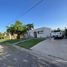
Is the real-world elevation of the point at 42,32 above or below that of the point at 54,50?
above

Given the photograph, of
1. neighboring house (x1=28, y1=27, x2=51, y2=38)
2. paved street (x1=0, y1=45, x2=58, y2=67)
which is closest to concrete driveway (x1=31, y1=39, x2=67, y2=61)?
paved street (x1=0, y1=45, x2=58, y2=67)

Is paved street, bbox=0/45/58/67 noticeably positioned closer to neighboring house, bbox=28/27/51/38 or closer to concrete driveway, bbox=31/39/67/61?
concrete driveway, bbox=31/39/67/61

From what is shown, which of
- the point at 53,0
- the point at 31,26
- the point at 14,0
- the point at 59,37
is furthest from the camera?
the point at 31,26

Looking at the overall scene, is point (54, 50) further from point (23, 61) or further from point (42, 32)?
point (42, 32)

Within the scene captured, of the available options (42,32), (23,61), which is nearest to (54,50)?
(23,61)

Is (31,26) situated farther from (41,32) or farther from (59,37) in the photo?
(59,37)

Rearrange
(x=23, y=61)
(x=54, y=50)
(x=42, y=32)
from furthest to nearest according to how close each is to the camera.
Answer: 1. (x=42, y=32)
2. (x=54, y=50)
3. (x=23, y=61)

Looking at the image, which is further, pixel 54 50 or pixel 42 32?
pixel 42 32

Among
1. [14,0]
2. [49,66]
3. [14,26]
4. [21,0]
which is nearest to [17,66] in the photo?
[49,66]

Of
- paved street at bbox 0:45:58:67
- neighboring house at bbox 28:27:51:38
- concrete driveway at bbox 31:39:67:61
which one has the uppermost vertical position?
neighboring house at bbox 28:27:51:38

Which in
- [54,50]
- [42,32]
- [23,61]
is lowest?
[23,61]

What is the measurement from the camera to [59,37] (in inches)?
1181

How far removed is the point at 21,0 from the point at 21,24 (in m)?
24.5

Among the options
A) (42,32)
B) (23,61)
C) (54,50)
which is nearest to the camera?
(23,61)
